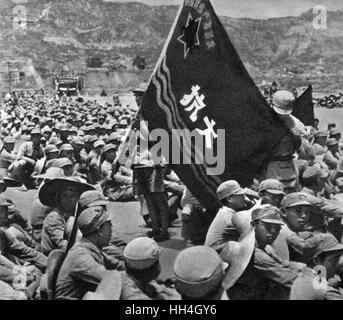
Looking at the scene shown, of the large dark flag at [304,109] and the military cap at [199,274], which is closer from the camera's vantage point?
the military cap at [199,274]

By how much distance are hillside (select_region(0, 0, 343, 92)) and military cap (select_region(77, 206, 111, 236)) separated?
3.23m

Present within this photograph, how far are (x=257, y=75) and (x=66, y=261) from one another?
64.8 feet

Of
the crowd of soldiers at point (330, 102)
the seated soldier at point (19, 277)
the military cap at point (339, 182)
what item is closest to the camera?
the seated soldier at point (19, 277)

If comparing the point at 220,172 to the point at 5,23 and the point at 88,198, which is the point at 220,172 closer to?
the point at 88,198

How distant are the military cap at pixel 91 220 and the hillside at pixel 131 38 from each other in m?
3.23

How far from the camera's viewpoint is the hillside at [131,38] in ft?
26.1

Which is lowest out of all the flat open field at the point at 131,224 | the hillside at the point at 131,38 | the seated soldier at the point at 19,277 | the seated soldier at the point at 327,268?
the flat open field at the point at 131,224

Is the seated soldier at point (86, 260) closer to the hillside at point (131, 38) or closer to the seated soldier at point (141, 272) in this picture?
the seated soldier at point (141, 272)

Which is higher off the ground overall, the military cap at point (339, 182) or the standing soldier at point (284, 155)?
the standing soldier at point (284, 155)

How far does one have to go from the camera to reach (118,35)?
1394 cm

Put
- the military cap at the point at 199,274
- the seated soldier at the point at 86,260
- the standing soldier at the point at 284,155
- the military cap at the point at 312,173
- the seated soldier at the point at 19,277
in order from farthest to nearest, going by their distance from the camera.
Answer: the military cap at the point at 312,173 → the standing soldier at the point at 284,155 → the seated soldier at the point at 19,277 → the seated soldier at the point at 86,260 → the military cap at the point at 199,274

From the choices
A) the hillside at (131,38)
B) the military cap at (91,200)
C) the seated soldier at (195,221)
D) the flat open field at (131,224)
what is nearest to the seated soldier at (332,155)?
the hillside at (131,38)
